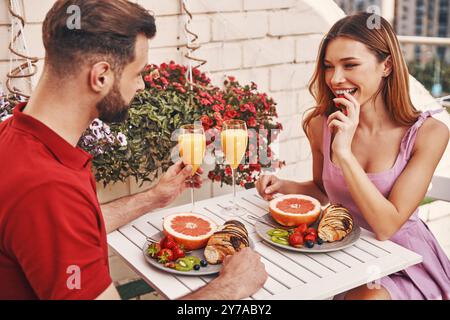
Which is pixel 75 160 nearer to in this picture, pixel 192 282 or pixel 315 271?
pixel 192 282

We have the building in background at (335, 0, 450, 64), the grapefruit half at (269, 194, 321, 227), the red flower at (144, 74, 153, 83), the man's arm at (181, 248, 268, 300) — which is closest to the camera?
the man's arm at (181, 248, 268, 300)

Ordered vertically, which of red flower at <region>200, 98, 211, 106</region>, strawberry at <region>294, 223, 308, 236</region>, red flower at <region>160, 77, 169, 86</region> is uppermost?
red flower at <region>160, 77, 169, 86</region>

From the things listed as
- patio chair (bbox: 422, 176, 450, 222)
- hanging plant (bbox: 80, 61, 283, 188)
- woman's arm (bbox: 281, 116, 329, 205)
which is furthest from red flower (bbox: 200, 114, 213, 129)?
patio chair (bbox: 422, 176, 450, 222)

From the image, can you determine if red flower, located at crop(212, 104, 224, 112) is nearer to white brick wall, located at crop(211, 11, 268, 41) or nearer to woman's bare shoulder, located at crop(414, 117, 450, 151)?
white brick wall, located at crop(211, 11, 268, 41)

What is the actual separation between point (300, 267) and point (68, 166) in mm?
708

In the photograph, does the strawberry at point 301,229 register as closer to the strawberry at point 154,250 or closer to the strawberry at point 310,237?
the strawberry at point 310,237

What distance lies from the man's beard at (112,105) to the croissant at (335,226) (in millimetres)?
709

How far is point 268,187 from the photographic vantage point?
6.89ft

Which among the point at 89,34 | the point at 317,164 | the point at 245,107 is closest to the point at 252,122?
the point at 245,107

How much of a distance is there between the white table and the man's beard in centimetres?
45

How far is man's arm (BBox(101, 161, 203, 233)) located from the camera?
186 centimetres

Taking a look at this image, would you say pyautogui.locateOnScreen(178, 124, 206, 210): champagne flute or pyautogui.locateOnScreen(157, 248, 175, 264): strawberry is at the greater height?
pyautogui.locateOnScreen(178, 124, 206, 210): champagne flute

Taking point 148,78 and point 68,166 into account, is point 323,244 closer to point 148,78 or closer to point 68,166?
point 68,166

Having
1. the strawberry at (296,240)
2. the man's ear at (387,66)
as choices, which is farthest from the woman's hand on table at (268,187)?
the man's ear at (387,66)
